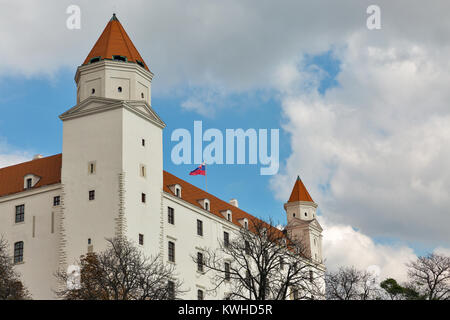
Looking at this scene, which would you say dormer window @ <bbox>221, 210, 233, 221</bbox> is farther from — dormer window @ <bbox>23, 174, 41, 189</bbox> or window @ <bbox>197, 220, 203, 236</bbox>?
dormer window @ <bbox>23, 174, 41, 189</bbox>

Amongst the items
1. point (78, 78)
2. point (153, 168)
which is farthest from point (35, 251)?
point (78, 78)

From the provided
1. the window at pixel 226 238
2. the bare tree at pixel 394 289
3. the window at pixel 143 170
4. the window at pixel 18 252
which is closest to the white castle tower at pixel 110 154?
the window at pixel 143 170

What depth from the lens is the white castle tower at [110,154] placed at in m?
55.9

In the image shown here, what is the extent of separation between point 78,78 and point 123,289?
81.6 feet

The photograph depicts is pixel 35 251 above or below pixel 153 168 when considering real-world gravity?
below

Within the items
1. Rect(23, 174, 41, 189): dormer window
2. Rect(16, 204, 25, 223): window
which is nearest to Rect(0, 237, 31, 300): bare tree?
Rect(16, 204, 25, 223): window

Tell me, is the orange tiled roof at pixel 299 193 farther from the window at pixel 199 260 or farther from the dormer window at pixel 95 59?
the dormer window at pixel 95 59

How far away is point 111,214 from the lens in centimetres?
5562

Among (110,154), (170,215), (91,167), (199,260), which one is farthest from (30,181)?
(199,260)

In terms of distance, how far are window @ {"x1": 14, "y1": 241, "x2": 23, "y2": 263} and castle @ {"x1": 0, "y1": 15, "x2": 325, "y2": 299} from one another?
0.30 ft

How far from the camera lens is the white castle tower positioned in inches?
2202

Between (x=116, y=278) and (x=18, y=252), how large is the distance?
16879 millimetres
